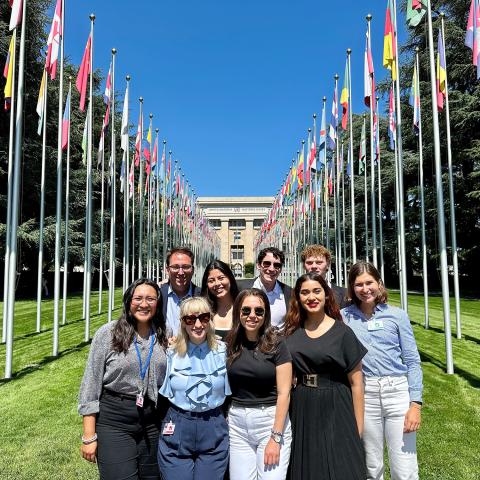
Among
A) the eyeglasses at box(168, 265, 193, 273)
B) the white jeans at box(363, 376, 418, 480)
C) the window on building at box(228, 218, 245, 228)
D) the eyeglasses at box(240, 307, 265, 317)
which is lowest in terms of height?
the white jeans at box(363, 376, 418, 480)

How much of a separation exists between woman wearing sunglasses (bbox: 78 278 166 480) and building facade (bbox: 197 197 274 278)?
284 feet

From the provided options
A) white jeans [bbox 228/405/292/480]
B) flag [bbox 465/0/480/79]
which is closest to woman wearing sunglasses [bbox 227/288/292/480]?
white jeans [bbox 228/405/292/480]

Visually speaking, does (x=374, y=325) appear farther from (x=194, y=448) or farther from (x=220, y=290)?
(x=194, y=448)

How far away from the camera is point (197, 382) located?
2.91m

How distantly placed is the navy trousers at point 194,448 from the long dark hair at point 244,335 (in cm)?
40

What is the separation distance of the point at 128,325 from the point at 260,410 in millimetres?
1020

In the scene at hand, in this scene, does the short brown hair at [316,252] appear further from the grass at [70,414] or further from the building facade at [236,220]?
the building facade at [236,220]

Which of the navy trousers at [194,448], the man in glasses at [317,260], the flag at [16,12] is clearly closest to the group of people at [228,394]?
the navy trousers at [194,448]

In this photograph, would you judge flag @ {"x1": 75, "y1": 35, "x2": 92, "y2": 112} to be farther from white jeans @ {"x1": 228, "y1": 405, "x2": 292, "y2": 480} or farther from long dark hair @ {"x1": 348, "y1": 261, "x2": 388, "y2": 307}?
white jeans @ {"x1": 228, "y1": 405, "x2": 292, "y2": 480}

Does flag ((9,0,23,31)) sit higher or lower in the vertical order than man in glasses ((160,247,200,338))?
higher

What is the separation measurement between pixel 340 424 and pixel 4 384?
23.9ft

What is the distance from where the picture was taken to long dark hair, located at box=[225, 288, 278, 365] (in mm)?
2980

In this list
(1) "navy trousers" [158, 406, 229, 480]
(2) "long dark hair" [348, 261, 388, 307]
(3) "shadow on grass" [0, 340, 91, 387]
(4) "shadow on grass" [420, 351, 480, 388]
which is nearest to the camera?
(1) "navy trousers" [158, 406, 229, 480]

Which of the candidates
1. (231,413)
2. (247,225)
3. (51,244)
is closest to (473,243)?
(51,244)
